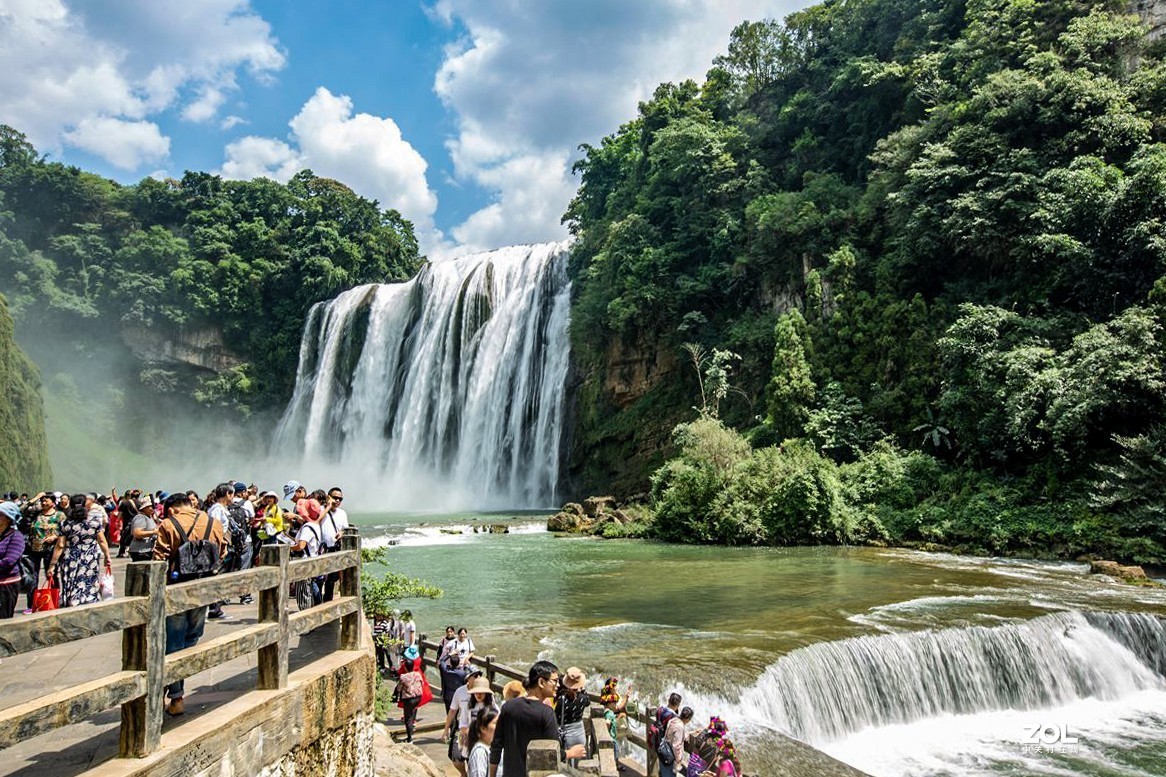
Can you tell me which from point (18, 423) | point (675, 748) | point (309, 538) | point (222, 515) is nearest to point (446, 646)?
point (309, 538)

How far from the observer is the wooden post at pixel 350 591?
5883 millimetres

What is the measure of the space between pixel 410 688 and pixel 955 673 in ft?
26.3

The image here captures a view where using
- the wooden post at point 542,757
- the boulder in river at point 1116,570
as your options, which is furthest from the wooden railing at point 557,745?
the boulder in river at point 1116,570

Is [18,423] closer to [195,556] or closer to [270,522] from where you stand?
[270,522]

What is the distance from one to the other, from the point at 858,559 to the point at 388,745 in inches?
646

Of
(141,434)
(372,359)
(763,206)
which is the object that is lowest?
(141,434)

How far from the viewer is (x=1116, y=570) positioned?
1666 centimetres

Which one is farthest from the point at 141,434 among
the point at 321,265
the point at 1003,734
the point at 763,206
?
the point at 1003,734

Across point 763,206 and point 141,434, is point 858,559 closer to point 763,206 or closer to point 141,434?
point 763,206

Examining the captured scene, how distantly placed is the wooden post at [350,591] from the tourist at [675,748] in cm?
316

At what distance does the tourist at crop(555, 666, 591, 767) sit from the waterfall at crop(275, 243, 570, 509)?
34108 millimetres

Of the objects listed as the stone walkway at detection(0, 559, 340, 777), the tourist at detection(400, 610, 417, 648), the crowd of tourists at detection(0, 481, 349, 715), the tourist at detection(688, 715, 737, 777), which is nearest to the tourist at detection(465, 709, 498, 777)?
the stone walkway at detection(0, 559, 340, 777)

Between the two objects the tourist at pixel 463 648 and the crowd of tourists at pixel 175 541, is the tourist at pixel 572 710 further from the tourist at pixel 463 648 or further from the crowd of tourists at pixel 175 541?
the tourist at pixel 463 648

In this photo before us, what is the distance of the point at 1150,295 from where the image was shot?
20094 millimetres
